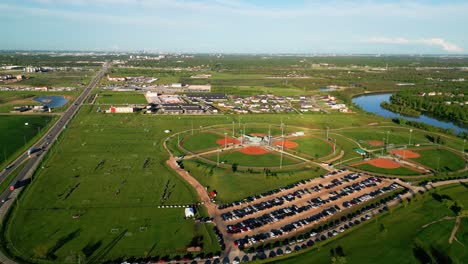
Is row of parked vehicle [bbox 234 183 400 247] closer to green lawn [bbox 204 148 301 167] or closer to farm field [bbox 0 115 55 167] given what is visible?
green lawn [bbox 204 148 301 167]

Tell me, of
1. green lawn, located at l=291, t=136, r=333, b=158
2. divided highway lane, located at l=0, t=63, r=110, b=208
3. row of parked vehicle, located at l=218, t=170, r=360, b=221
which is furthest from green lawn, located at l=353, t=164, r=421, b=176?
divided highway lane, located at l=0, t=63, r=110, b=208

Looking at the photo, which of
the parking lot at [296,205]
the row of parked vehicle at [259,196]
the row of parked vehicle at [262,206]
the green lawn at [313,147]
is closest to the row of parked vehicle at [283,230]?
the parking lot at [296,205]

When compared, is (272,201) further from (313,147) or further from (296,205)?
(313,147)

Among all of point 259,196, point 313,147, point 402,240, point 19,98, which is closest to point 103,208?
point 259,196

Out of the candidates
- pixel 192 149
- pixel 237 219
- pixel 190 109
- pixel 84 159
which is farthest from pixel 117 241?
pixel 190 109

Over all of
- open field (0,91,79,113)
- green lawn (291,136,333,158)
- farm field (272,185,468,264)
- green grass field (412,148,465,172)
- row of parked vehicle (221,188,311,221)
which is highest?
open field (0,91,79,113)

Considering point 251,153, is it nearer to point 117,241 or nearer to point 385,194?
point 385,194
